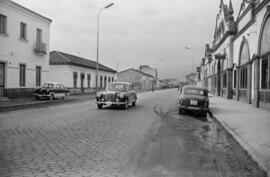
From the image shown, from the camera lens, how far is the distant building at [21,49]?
22.1 m

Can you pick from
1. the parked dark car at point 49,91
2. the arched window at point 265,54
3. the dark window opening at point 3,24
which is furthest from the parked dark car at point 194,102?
the dark window opening at point 3,24

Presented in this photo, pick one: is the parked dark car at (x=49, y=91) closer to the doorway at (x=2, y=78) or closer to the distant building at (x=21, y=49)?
the distant building at (x=21, y=49)

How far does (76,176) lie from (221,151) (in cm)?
394

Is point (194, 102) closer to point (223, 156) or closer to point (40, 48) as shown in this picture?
→ point (223, 156)

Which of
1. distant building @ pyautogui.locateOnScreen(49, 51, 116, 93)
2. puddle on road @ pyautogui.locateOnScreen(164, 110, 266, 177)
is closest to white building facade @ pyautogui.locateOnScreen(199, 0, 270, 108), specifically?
puddle on road @ pyautogui.locateOnScreen(164, 110, 266, 177)

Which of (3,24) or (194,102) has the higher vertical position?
(3,24)

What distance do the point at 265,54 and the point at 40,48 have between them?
65.1ft

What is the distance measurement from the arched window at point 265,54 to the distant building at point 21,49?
18.6 metres

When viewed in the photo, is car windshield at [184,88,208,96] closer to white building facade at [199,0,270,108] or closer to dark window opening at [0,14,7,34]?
white building facade at [199,0,270,108]

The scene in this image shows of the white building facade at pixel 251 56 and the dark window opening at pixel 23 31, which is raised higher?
the dark window opening at pixel 23 31

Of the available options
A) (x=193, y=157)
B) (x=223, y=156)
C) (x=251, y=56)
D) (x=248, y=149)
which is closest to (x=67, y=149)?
(x=193, y=157)

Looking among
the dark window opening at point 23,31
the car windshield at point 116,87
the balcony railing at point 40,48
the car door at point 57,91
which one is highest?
the dark window opening at point 23,31

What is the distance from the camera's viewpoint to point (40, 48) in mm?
27016

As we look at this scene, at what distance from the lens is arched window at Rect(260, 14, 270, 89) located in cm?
1614
